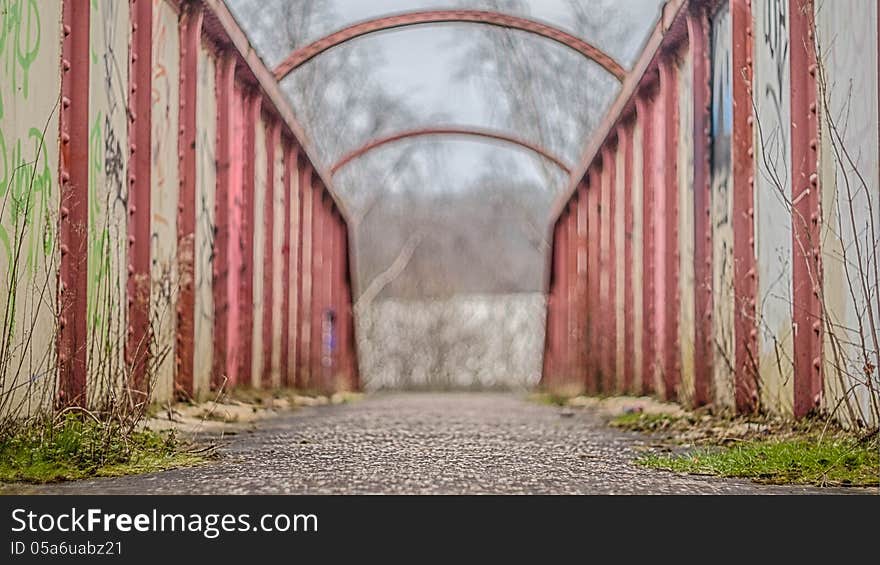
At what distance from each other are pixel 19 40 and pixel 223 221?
363 cm

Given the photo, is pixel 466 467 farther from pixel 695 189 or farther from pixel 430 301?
pixel 430 301

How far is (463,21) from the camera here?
11969 mm

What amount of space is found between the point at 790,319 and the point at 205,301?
384 cm

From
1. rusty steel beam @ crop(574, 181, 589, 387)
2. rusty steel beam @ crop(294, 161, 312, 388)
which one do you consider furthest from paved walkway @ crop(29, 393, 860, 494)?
rusty steel beam @ crop(574, 181, 589, 387)

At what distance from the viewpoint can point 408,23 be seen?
1198cm

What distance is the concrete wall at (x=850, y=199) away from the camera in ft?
15.5

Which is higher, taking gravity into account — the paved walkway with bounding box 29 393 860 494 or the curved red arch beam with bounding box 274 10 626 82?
the curved red arch beam with bounding box 274 10 626 82

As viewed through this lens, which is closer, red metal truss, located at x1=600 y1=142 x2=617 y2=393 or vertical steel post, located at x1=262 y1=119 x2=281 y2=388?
vertical steel post, located at x1=262 y1=119 x2=281 y2=388

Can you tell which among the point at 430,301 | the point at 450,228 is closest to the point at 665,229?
the point at 430,301

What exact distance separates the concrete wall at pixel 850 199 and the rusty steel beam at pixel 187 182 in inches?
142

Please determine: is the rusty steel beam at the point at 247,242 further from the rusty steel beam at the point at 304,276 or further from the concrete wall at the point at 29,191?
the concrete wall at the point at 29,191

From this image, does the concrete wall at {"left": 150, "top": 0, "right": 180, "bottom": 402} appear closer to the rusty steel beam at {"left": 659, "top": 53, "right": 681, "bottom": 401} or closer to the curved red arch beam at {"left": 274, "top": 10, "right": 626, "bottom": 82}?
the rusty steel beam at {"left": 659, "top": 53, "right": 681, "bottom": 401}

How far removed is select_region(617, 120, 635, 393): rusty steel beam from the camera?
1061cm

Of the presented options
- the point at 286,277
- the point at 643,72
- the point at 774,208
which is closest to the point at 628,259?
the point at 643,72
